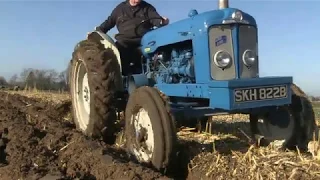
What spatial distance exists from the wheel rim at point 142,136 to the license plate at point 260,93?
0.86 metres

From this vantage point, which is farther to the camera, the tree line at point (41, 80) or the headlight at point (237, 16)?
the tree line at point (41, 80)

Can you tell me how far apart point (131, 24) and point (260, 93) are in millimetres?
2520

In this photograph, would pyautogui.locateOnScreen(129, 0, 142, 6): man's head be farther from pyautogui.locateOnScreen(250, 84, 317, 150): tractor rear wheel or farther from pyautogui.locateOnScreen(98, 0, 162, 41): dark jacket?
pyautogui.locateOnScreen(250, 84, 317, 150): tractor rear wheel

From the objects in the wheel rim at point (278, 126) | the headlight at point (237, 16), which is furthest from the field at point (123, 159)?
the headlight at point (237, 16)

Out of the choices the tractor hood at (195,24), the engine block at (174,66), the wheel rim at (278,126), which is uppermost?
the tractor hood at (195,24)

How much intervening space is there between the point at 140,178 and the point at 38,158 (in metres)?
1.12

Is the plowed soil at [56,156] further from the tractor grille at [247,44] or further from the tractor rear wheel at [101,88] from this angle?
the tractor grille at [247,44]

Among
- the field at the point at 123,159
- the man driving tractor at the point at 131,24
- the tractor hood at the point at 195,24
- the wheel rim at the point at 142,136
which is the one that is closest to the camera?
the field at the point at 123,159

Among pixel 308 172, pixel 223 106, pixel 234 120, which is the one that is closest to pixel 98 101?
pixel 223 106

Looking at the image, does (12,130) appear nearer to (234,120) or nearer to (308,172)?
(308,172)

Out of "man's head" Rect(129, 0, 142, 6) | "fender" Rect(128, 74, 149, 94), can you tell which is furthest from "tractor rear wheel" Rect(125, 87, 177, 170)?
"man's head" Rect(129, 0, 142, 6)

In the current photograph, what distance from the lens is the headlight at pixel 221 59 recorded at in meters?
4.56

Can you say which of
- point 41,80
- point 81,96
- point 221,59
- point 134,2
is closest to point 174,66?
point 221,59

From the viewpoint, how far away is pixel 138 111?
4.52m
